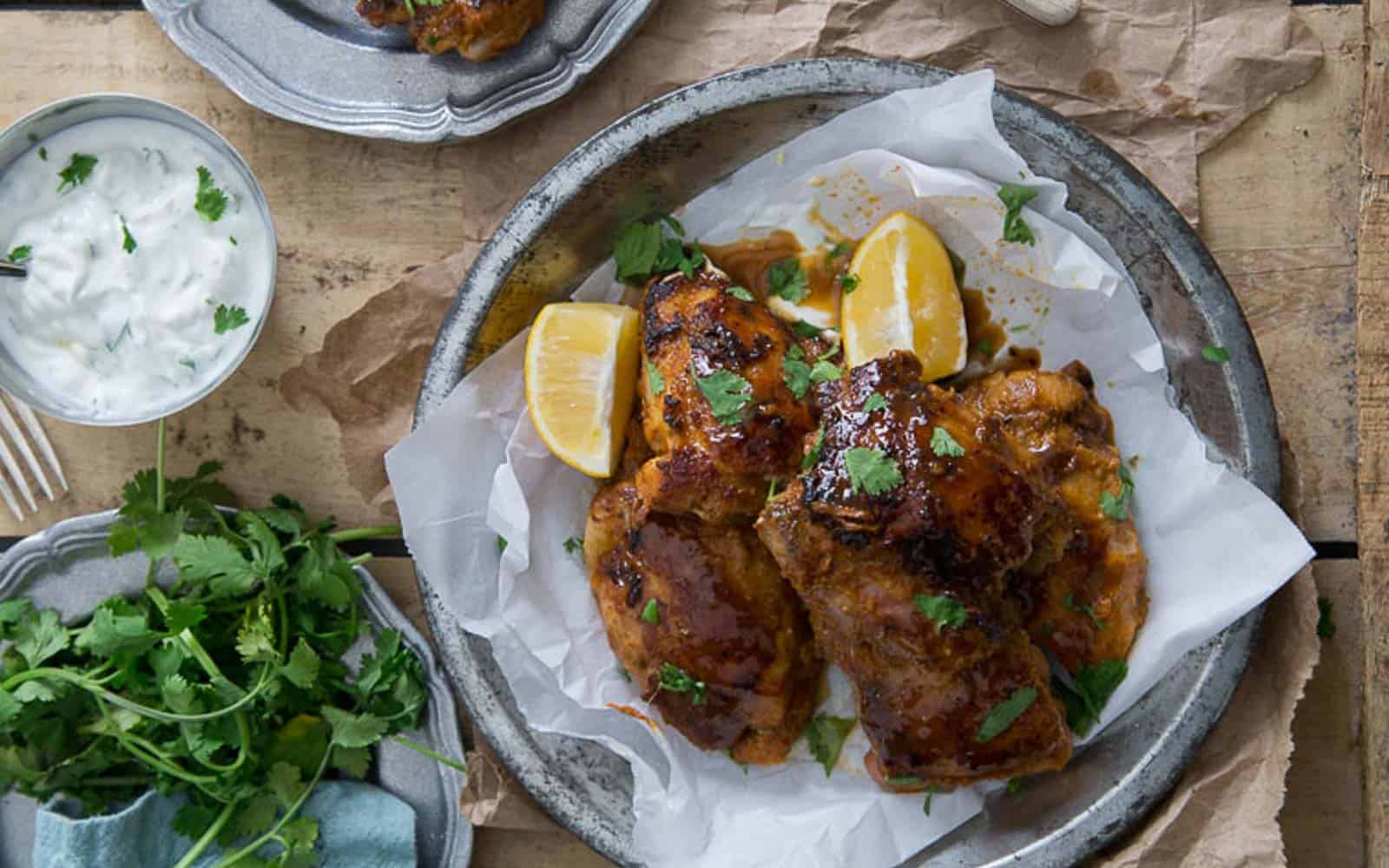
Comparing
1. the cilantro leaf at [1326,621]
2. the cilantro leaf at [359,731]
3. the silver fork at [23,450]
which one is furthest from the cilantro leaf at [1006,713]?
the silver fork at [23,450]

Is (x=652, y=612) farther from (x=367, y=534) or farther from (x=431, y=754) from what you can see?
(x=367, y=534)

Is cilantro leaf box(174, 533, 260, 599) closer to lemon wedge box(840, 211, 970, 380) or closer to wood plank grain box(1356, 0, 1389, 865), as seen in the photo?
lemon wedge box(840, 211, 970, 380)

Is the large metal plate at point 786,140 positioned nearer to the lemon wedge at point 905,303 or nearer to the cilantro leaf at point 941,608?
the lemon wedge at point 905,303

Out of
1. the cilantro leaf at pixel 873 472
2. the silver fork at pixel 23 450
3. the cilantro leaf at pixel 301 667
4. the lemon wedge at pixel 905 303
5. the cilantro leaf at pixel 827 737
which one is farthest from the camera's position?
the silver fork at pixel 23 450

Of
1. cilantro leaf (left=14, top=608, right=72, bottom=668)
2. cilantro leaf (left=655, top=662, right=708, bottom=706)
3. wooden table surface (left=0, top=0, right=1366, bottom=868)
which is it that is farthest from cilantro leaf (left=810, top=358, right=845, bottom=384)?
cilantro leaf (left=14, top=608, right=72, bottom=668)

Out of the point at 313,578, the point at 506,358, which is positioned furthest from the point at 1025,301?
the point at 313,578

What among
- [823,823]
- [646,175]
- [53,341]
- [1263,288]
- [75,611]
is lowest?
[823,823]

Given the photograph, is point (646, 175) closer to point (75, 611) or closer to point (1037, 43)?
point (1037, 43)
